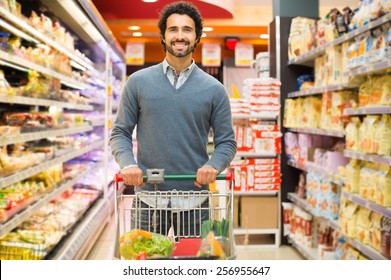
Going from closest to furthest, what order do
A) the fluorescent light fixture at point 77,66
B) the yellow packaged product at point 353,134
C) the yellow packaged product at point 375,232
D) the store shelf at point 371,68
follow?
1. the store shelf at point 371,68
2. the yellow packaged product at point 375,232
3. the yellow packaged product at point 353,134
4. the fluorescent light fixture at point 77,66

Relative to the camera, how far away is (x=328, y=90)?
362 cm

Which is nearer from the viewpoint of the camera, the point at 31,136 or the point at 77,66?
the point at 31,136

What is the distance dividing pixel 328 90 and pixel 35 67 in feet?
6.50

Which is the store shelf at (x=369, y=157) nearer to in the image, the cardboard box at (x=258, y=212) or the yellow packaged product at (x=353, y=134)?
the yellow packaged product at (x=353, y=134)

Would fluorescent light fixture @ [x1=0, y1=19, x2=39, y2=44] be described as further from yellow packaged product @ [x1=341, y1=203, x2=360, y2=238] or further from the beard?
yellow packaged product @ [x1=341, y1=203, x2=360, y2=238]

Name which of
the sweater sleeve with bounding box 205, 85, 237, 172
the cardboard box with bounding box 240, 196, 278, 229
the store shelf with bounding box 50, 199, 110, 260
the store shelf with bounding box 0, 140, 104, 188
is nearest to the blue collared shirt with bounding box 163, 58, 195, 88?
the sweater sleeve with bounding box 205, 85, 237, 172

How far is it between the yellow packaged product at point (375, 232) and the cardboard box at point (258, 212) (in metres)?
1.73

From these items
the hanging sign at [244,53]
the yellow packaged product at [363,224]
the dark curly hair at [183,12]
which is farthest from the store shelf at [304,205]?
the hanging sign at [244,53]

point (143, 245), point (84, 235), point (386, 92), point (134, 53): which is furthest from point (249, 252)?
point (134, 53)

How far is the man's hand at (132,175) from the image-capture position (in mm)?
1737

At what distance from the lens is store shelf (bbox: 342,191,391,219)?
8.65 feet

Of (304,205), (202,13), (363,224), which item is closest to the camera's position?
(363,224)

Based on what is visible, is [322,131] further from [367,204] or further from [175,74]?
[175,74]
